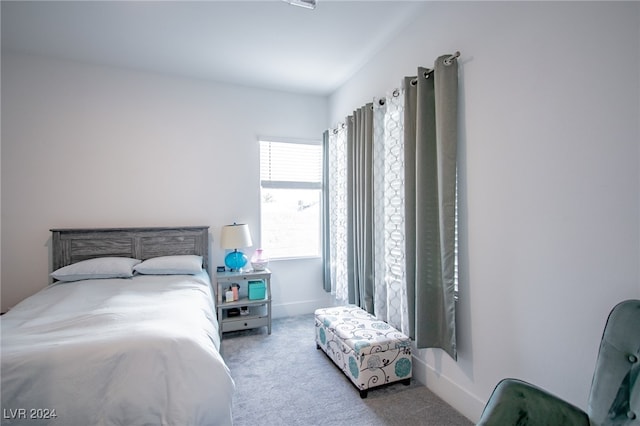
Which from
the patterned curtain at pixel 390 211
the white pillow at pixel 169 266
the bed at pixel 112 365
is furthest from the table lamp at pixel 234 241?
the patterned curtain at pixel 390 211

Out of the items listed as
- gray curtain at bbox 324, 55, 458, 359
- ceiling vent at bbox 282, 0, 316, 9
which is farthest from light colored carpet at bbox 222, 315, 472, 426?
ceiling vent at bbox 282, 0, 316, 9

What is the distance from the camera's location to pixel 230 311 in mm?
3311

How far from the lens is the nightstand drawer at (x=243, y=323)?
309 cm

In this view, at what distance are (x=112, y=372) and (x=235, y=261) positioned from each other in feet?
6.40

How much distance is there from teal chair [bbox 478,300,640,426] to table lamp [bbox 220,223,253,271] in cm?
255

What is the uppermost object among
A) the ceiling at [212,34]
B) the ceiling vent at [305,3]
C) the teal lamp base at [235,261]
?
the ceiling at [212,34]

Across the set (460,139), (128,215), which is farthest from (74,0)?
(460,139)

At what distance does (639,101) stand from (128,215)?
3786mm

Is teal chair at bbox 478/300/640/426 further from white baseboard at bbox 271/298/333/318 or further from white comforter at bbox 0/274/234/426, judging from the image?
white baseboard at bbox 271/298/333/318

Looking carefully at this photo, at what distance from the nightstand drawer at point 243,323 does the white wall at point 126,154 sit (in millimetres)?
498

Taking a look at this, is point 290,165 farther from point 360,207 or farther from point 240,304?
point 240,304

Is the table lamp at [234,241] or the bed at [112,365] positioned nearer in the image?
the bed at [112,365]

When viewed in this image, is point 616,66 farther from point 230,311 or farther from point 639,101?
point 230,311

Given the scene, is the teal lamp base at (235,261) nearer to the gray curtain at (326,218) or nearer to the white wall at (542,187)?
the gray curtain at (326,218)
